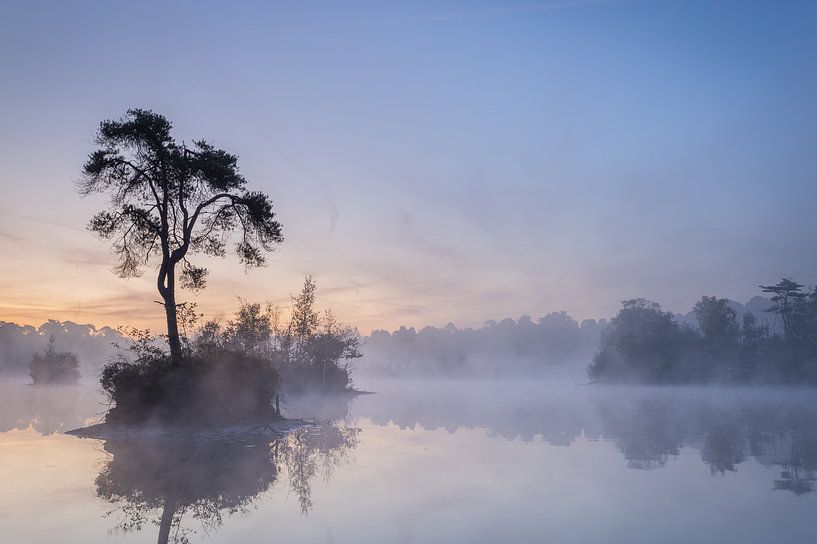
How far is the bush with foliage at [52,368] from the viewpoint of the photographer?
283ft

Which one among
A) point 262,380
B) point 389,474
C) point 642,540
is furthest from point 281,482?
point 262,380

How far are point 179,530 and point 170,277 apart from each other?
1893 cm

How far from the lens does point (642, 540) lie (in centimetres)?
869

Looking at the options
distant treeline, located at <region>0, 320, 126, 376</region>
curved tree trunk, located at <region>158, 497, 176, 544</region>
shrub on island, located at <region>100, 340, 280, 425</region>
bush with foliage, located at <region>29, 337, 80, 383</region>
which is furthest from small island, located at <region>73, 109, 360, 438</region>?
distant treeline, located at <region>0, 320, 126, 376</region>

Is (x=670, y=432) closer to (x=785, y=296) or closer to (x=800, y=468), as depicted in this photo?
(x=800, y=468)

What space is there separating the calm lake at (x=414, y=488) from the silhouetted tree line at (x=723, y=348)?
2922 inches

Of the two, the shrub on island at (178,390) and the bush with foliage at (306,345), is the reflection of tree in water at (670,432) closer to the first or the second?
the shrub on island at (178,390)

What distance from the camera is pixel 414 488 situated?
12383 mm

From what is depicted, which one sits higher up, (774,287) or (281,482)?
(774,287)

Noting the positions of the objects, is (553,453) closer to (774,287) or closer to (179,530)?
(179,530)

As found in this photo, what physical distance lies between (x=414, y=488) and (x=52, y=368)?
91.2 m

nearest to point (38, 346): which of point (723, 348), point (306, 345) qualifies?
point (306, 345)

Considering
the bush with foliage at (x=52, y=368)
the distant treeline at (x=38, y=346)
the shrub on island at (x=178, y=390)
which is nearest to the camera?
the shrub on island at (x=178, y=390)

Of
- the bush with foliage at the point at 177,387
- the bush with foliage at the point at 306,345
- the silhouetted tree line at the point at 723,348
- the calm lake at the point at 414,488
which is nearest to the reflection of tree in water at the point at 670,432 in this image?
the calm lake at the point at 414,488
